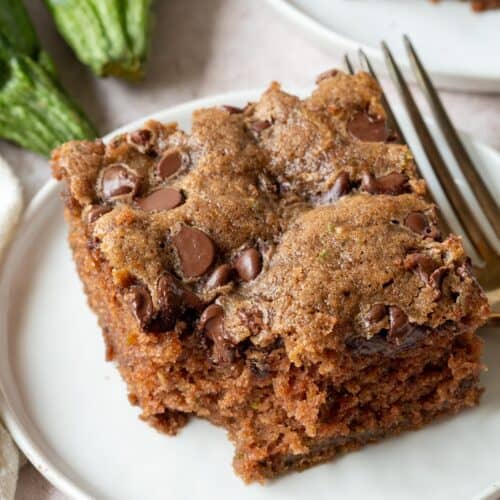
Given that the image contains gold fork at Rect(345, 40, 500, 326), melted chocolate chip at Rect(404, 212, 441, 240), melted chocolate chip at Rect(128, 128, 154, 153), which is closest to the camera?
melted chocolate chip at Rect(404, 212, 441, 240)

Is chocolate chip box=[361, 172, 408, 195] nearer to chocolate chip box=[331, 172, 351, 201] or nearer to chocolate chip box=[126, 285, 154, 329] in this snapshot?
chocolate chip box=[331, 172, 351, 201]

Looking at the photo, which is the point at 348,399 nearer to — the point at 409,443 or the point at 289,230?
the point at 409,443

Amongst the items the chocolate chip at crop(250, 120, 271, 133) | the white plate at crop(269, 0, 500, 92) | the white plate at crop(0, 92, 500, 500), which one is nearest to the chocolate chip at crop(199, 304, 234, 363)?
the white plate at crop(0, 92, 500, 500)

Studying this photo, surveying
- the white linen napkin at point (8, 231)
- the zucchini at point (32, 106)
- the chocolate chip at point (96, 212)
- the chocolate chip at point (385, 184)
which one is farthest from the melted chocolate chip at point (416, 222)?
the zucchini at point (32, 106)

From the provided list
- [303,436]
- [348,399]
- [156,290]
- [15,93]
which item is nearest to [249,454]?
[303,436]

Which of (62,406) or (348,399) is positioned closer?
(348,399)

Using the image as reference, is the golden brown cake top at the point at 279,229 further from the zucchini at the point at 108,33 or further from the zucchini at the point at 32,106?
the zucchini at the point at 108,33
